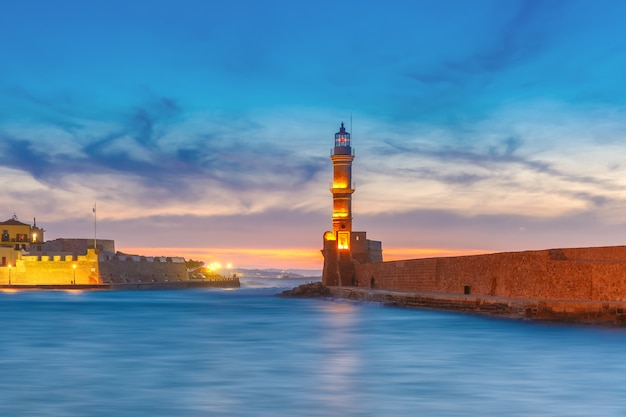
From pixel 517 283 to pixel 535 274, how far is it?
44.0 inches

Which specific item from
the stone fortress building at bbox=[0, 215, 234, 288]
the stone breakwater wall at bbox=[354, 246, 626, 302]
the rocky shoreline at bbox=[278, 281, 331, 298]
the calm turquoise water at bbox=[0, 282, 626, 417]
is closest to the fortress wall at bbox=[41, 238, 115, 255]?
the stone fortress building at bbox=[0, 215, 234, 288]

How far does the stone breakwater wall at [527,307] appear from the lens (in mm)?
16234

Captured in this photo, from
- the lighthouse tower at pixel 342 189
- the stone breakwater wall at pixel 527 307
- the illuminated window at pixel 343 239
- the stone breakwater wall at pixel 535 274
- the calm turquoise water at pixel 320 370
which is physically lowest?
the calm turquoise water at pixel 320 370

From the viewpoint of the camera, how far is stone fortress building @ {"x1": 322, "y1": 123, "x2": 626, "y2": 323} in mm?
17167

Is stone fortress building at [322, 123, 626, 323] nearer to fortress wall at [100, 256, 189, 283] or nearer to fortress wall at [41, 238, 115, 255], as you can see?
fortress wall at [100, 256, 189, 283]

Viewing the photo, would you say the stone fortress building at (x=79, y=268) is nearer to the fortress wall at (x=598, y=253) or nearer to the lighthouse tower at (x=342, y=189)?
the lighthouse tower at (x=342, y=189)

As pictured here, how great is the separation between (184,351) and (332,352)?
2581mm

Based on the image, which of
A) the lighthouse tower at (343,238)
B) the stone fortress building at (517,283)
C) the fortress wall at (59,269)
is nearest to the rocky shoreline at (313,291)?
the lighthouse tower at (343,238)

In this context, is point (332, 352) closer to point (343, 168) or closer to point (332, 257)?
point (332, 257)

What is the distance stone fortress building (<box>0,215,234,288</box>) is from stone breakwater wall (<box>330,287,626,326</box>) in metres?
30.8

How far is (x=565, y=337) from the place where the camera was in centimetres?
1482

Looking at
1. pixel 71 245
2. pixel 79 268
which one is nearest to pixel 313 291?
pixel 79 268

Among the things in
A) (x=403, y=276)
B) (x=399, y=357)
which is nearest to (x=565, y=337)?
(x=399, y=357)

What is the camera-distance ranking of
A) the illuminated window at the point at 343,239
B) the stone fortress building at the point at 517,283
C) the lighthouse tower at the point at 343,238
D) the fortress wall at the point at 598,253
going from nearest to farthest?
1. the fortress wall at the point at 598,253
2. the stone fortress building at the point at 517,283
3. the lighthouse tower at the point at 343,238
4. the illuminated window at the point at 343,239
